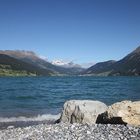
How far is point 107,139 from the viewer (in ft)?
48.2

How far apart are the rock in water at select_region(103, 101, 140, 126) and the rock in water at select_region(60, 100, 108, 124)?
7.92 ft

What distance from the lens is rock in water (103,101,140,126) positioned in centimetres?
1761

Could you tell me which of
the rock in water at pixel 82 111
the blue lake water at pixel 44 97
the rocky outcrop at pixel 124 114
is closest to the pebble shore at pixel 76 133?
the rocky outcrop at pixel 124 114

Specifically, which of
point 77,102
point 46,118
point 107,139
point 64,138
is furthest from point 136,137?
point 46,118

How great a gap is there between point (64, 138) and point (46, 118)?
587 inches

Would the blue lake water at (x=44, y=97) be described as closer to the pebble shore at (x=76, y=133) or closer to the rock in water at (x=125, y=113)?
the pebble shore at (x=76, y=133)

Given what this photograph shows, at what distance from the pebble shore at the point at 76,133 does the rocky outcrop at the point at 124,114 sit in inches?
34.5

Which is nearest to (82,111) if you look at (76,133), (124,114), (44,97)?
(124,114)

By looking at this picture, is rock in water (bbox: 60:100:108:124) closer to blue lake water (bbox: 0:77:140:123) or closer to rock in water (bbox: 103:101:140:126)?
rock in water (bbox: 103:101:140:126)

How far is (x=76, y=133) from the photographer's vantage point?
1652cm

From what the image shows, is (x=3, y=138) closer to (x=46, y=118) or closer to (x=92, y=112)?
(x=92, y=112)

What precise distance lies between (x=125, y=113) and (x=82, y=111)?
14.7 feet

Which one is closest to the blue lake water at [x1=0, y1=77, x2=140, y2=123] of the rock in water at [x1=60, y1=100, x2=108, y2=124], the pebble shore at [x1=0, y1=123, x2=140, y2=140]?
the rock in water at [x1=60, y1=100, x2=108, y2=124]

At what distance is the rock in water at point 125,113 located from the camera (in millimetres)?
17609
